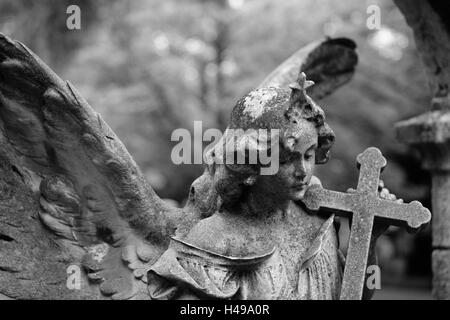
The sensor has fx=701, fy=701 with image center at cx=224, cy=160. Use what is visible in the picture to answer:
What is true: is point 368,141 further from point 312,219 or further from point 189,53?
point 312,219

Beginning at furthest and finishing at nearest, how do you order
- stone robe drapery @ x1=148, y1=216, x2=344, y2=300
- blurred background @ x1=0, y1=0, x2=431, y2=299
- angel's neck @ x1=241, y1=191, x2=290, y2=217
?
1. blurred background @ x1=0, y1=0, x2=431, y2=299
2. angel's neck @ x1=241, y1=191, x2=290, y2=217
3. stone robe drapery @ x1=148, y1=216, x2=344, y2=300

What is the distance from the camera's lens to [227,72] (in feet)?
46.1

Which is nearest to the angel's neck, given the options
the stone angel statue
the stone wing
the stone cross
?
the stone angel statue

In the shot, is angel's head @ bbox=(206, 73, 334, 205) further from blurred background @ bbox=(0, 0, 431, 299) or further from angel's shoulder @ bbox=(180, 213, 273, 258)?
blurred background @ bbox=(0, 0, 431, 299)

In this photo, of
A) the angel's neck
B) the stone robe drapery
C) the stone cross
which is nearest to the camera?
the stone robe drapery

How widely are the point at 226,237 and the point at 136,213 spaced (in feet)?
1.67

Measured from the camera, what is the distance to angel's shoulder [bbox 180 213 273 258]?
308 centimetres

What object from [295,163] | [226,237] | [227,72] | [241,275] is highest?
[227,72]

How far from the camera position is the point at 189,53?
14062mm

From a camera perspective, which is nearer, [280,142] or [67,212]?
[280,142]

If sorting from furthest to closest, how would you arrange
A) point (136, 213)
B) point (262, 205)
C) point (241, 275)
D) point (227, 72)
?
point (227, 72) → point (136, 213) → point (262, 205) → point (241, 275)

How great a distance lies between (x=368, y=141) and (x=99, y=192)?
10.5 m

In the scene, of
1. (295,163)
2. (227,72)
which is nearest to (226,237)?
(295,163)

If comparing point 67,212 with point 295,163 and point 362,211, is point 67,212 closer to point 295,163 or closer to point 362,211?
point 295,163
